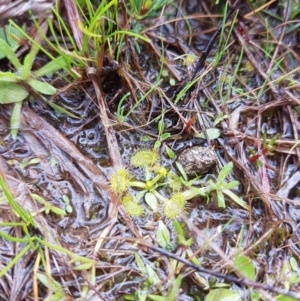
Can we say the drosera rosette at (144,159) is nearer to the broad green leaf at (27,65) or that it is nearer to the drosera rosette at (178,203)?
the drosera rosette at (178,203)

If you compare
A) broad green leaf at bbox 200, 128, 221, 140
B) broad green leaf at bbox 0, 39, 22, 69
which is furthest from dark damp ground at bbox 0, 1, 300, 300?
broad green leaf at bbox 0, 39, 22, 69

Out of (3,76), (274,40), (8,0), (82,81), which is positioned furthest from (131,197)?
(274,40)

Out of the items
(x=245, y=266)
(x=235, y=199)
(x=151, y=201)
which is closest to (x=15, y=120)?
(x=151, y=201)

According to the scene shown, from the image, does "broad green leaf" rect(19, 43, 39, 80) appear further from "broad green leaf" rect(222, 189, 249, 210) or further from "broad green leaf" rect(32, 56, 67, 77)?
"broad green leaf" rect(222, 189, 249, 210)

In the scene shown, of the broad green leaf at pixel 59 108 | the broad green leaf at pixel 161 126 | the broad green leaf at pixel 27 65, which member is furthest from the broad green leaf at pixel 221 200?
the broad green leaf at pixel 27 65

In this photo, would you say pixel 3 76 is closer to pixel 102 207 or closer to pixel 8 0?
pixel 8 0
